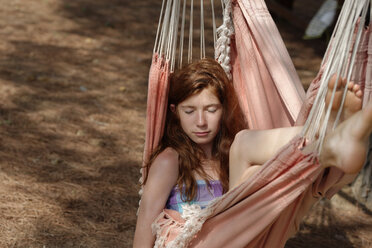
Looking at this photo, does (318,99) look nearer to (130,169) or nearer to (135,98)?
(130,169)

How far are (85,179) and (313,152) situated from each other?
62.2 inches

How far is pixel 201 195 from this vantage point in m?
1.79

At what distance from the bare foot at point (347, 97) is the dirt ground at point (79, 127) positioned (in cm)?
117

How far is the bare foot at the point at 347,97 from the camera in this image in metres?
1.33

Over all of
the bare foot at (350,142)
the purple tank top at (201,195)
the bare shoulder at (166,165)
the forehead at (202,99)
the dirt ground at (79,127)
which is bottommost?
the dirt ground at (79,127)

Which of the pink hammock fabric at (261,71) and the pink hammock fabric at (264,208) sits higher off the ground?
the pink hammock fabric at (261,71)

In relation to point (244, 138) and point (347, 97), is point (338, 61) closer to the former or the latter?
point (347, 97)

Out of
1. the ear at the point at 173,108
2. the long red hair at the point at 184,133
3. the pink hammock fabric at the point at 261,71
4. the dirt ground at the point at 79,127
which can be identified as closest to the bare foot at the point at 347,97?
the pink hammock fabric at the point at 261,71

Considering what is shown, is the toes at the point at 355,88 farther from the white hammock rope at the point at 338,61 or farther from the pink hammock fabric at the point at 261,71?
the pink hammock fabric at the point at 261,71

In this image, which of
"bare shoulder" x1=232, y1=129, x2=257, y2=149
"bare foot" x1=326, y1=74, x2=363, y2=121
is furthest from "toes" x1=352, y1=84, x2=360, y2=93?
"bare shoulder" x1=232, y1=129, x2=257, y2=149

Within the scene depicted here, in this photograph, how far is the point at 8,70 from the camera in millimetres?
3912

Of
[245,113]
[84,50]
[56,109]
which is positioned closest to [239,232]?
[245,113]

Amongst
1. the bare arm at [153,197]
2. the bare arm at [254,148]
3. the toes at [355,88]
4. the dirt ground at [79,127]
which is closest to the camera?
the toes at [355,88]

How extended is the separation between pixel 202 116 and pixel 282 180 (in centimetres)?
42
